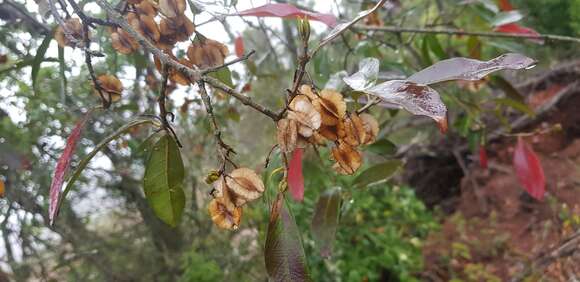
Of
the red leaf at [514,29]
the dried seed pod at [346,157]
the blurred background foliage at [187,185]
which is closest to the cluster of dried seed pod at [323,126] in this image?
the dried seed pod at [346,157]

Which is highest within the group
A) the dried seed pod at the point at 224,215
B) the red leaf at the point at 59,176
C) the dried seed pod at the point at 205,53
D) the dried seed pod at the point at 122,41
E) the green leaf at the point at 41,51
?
the green leaf at the point at 41,51

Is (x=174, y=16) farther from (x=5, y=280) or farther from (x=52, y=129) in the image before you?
(x=52, y=129)

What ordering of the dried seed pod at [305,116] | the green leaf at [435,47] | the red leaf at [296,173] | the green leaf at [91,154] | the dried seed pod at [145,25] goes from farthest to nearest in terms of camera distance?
the green leaf at [435,47], the red leaf at [296,173], the dried seed pod at [145,25], the green leaf at [91,154], the dried seed pod at [305,116]

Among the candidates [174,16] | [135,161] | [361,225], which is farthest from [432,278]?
[174,16]

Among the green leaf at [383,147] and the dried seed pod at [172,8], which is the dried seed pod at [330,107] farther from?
the green leaf at [383,147]

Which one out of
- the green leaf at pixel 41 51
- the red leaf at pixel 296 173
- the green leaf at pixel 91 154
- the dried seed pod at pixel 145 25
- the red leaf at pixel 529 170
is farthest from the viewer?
the red leaf at pixel 529 170

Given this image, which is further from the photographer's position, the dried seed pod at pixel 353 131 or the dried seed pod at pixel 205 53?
the dried seed pod at pixel 205 53

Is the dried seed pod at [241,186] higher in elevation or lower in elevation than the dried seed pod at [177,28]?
lower
